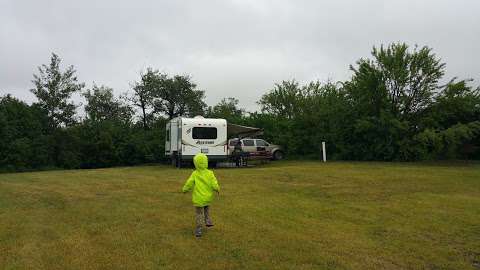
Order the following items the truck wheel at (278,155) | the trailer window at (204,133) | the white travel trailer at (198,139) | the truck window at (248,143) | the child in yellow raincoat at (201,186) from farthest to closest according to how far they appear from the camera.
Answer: the truck wheel at (278,155), the truck window at (248,143), the trailer window at (204,133), the white travel trailer at (198,139), the child in yellow raincoat at (201,186)

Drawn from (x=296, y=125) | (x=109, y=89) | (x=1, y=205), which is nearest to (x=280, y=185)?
(x=1, y=205)

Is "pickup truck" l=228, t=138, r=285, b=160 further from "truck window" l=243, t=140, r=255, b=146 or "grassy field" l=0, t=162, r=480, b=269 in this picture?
"grassy field" l=0, t=162, r=480, b=269

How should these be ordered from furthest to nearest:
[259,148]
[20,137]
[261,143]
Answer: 1. [20,137]
2. [261,143]
3. [259,148]

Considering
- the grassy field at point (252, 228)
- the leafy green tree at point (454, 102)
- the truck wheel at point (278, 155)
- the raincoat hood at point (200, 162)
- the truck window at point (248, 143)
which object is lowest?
the grassy field at point (252, 228)

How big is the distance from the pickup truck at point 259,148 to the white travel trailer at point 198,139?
1.95 m

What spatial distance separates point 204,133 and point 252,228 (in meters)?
13.3

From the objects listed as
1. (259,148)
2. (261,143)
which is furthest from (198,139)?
(261,143)

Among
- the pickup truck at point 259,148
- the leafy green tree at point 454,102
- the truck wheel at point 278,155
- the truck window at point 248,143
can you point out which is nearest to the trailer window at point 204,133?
the pickup truck at point 259,148

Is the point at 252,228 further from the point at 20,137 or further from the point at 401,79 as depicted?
the point at 20,137

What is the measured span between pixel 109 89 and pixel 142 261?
122ft

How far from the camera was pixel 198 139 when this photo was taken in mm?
20125

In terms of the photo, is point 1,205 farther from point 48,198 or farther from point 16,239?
point 16,239

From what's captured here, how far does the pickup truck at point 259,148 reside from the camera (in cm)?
2341

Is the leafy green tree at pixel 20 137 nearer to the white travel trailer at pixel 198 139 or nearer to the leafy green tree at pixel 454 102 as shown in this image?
the white travel trailer at pixel 198 139
